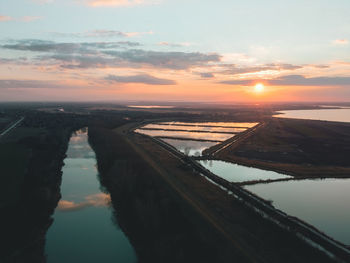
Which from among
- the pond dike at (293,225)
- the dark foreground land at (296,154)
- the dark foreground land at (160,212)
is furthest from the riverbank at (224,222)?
the dark foreground land at (296,154)

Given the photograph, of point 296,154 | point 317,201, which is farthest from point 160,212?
point 296,154

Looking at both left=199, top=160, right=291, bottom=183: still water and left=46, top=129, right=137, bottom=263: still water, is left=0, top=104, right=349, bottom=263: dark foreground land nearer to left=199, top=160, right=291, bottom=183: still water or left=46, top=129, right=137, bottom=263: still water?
left=46, top=129, right=137, bottom=263: still water

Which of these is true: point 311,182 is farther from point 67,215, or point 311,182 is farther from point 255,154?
point 67,215

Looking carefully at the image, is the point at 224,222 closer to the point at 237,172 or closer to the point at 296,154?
the point at 237,172

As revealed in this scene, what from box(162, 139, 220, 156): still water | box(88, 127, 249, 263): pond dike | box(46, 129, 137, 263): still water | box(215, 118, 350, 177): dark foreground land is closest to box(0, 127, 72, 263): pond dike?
box(46, 129, 137, 263): still water

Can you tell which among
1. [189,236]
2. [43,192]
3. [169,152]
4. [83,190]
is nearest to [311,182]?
[189,236]
